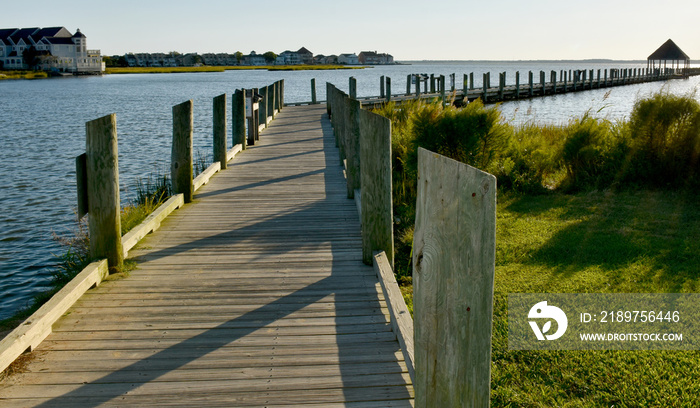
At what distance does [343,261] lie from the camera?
5.78 m

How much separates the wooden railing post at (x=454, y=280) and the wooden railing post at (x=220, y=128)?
27.1 feet

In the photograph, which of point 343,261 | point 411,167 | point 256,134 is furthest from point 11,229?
point 343,261

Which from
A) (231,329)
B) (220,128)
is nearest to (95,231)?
(231,329)

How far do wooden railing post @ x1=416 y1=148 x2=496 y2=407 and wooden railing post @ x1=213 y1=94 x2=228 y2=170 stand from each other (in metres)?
8.25

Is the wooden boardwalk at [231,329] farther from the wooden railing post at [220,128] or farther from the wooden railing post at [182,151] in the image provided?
the wooden railing post at [220,128]

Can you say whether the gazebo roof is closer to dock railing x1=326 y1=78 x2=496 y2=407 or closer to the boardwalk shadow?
the boardwalk shadow

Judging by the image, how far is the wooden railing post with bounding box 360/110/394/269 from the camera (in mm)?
5273

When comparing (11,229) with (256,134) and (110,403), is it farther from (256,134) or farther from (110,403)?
(110,403)

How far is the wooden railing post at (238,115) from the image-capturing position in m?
12.8

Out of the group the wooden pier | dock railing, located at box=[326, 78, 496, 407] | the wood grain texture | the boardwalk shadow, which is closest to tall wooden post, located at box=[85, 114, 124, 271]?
the wood grain texture

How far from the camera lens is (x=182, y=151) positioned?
792cm

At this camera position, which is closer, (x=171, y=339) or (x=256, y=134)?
(x=171, y=339)

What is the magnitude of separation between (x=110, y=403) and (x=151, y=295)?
1.68 m

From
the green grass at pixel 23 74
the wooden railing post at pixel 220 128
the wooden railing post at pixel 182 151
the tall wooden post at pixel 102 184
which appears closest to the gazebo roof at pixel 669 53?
the wooden railing post at pixel 220 128
